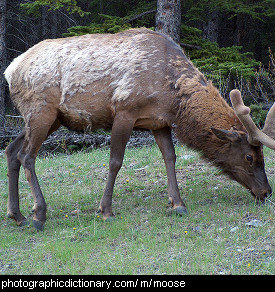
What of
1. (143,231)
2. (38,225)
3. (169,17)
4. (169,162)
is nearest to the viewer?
(143,231)

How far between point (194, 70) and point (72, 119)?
74.9 inches

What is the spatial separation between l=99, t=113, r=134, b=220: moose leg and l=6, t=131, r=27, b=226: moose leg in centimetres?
118

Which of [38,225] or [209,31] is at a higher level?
[209,31]

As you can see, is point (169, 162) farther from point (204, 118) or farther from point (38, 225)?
point (38, 225)

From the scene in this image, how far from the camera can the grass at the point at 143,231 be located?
14.7ft

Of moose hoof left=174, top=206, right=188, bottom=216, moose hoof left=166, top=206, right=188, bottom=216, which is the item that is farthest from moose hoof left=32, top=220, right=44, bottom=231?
moose hoof left=174, top=206, right=188, bottom=216

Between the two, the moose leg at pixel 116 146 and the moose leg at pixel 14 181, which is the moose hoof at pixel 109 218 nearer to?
the moose leg at pixel 116 146

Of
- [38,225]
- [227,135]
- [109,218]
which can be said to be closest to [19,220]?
[38,225]

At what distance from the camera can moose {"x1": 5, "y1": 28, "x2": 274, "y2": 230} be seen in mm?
5969

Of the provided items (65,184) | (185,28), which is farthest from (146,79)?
(185,28)

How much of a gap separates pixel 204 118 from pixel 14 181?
2.88 metres

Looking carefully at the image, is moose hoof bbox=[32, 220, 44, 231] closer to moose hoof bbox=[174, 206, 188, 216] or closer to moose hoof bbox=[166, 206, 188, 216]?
moose hoof bbox=[166, 206, 188, 216]

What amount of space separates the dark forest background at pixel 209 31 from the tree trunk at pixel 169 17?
13cm

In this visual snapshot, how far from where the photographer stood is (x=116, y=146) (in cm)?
604
